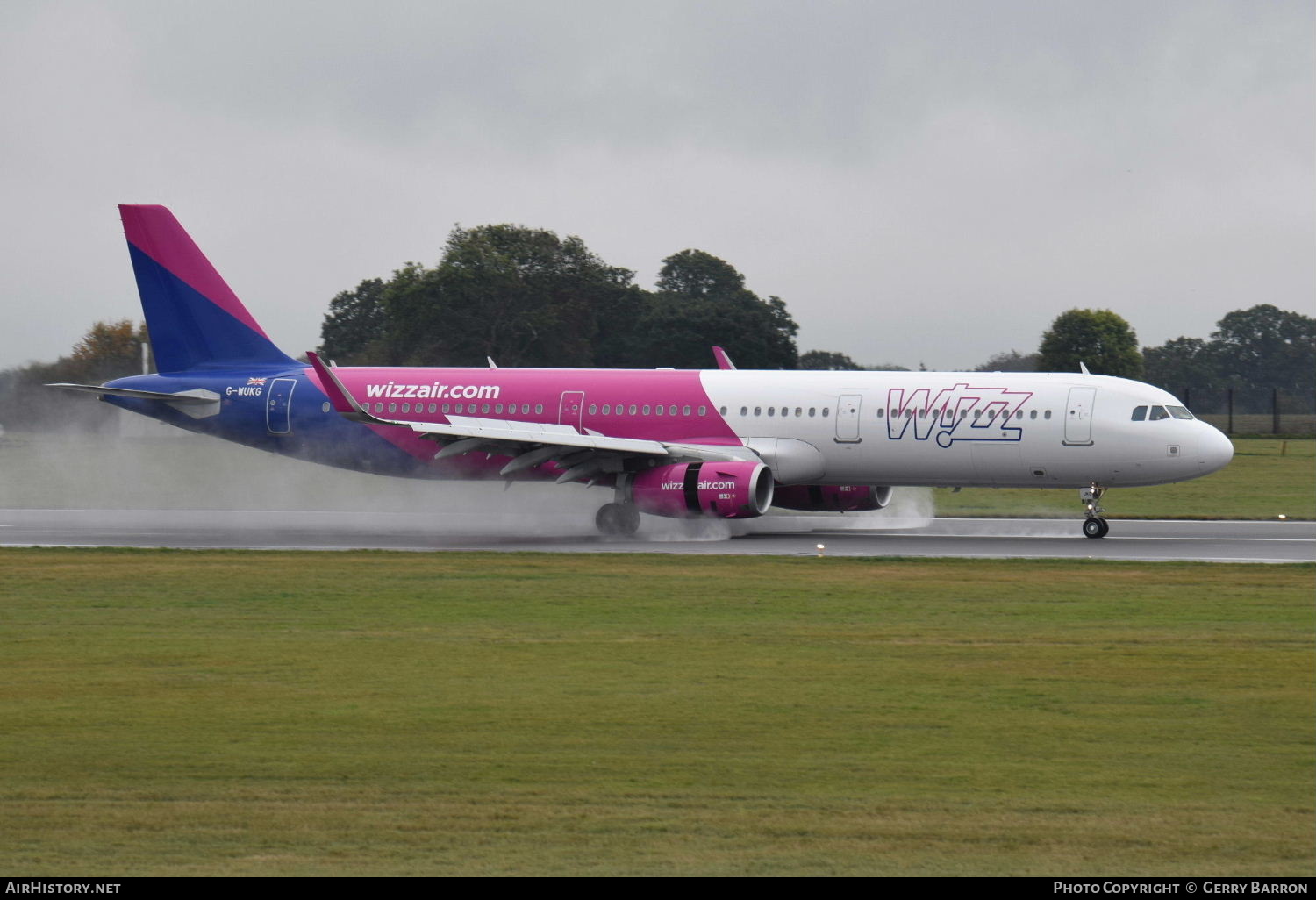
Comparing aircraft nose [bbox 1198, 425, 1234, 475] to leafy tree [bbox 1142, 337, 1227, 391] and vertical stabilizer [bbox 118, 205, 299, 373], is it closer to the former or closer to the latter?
vertical stabilizer [bbox 118, 205, 299, 373]

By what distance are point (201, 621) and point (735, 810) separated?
9975 millimetres

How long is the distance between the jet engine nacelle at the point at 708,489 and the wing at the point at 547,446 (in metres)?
0.81

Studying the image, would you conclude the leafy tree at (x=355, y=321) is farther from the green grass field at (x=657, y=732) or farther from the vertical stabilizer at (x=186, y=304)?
the green grass field at (x=657, y=732)

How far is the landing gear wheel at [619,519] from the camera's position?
2964cm

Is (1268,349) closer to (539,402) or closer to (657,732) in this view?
(539,402)

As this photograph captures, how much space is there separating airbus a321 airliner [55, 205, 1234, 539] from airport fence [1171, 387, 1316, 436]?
32713 millimetres

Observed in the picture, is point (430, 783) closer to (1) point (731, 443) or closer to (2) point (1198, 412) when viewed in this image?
(1) point (731, 443)

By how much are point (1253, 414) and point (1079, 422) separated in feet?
145

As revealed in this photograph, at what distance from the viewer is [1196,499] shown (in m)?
42.7

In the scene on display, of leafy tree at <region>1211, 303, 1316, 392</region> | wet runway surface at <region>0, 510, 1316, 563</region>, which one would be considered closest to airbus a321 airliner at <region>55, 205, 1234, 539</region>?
wet runway surface at <region>0, 510, 1316, 563</region>

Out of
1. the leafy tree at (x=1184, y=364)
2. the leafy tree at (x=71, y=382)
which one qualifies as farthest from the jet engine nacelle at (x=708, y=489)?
the leafy tree at (x=1184, y=364)

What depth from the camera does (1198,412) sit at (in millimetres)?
61875

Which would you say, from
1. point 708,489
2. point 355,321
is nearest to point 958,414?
point 708,489

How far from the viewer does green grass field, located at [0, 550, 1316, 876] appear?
8039 mm
